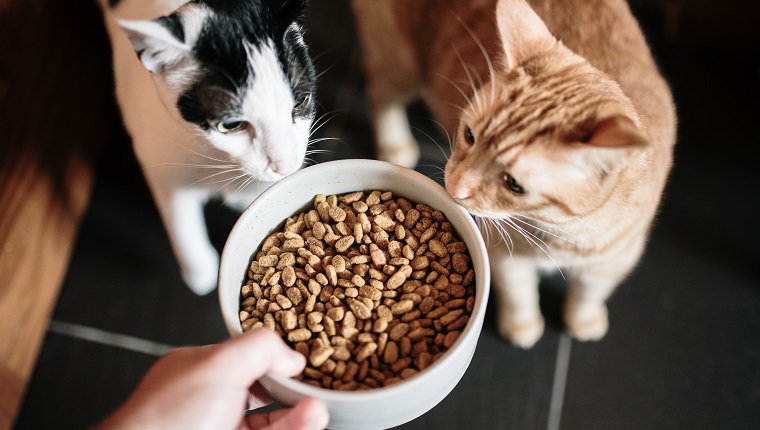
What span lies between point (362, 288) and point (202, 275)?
2.22ft

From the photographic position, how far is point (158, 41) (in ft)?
2.69

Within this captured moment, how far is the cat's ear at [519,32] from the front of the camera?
0.87m

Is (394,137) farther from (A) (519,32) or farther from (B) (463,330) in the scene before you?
(B) (463,330)

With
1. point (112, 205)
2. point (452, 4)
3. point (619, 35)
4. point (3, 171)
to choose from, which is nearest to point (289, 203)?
point (452, 4)

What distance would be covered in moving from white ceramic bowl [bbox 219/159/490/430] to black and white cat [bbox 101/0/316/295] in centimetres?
9

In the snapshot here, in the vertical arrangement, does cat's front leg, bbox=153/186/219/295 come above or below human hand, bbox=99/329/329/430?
below

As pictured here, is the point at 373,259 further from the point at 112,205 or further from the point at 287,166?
the point at 112,205

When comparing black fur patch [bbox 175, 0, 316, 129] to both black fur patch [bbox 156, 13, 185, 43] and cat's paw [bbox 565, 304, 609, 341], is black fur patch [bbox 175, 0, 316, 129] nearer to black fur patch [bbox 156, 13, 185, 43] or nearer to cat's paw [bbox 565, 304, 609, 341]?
black fur patch [bbox 156, 13, 185, 43]

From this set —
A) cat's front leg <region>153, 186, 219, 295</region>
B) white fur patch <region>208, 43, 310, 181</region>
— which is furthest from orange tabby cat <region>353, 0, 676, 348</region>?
cat's front leg <region>153, 186, 219, 295</region>

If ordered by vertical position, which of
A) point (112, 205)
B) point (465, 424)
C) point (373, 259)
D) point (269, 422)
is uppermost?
point (373, 259)

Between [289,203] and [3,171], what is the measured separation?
0.81m

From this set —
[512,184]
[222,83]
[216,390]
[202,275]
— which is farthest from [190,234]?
[512,184]

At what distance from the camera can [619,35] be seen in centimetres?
108

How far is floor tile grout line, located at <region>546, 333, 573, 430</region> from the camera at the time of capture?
1.37 m
